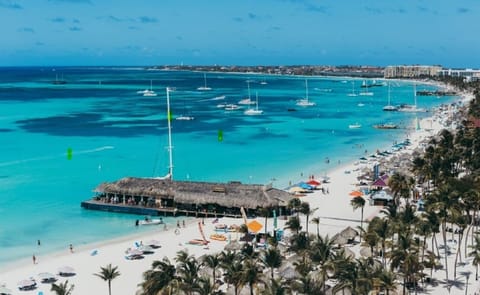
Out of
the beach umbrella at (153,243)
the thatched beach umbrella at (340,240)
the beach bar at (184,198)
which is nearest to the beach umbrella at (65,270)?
the beach umbrella at (153,243)

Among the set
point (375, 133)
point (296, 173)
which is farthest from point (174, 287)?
point (375, 133)

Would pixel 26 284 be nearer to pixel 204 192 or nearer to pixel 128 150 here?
pixel 204 192

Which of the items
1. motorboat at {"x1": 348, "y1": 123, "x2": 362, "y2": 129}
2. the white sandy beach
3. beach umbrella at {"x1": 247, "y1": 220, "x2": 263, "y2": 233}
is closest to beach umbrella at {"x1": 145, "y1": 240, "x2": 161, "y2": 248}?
the white sandy beach

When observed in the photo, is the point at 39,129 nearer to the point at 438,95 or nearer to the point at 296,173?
the point at 296,173

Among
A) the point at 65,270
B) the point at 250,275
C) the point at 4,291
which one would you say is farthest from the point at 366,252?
the point at 4,291

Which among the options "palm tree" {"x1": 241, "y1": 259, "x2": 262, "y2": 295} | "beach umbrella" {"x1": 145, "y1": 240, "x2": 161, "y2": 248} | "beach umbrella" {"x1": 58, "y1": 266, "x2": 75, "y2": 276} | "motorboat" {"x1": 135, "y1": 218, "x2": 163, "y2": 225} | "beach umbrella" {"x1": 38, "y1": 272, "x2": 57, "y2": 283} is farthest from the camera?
"motorboat" {"x1": 135, "y1": 218, "x2": 163, "y2": 225}

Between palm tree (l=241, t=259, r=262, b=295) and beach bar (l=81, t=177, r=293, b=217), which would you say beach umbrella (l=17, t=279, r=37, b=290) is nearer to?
palm tree (l=241, t=259, r=262, b=295)
